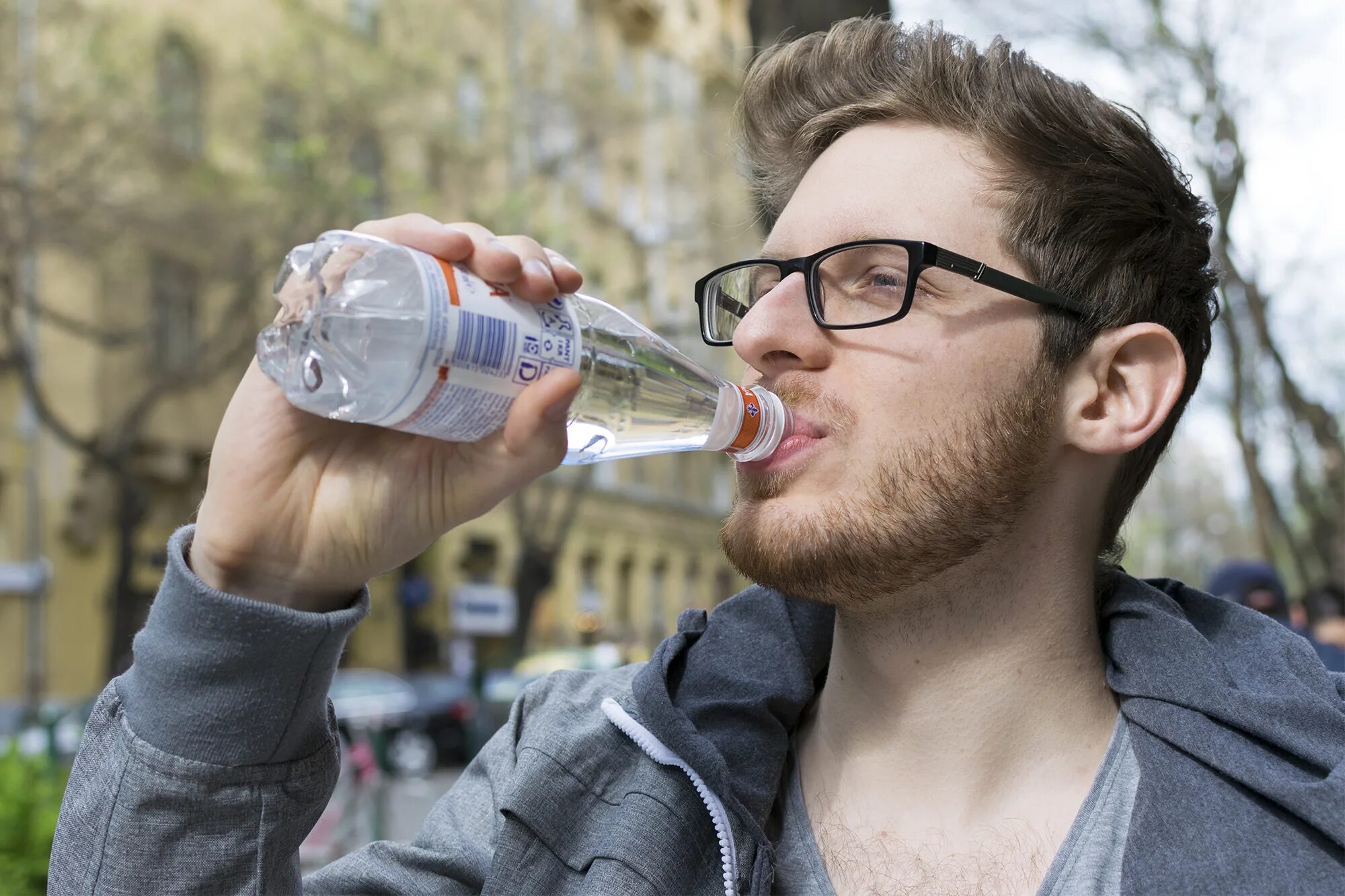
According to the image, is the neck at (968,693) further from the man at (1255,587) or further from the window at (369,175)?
the window at (369,175)

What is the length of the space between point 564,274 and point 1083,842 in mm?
1166

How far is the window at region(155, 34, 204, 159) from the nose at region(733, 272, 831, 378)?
18620mm

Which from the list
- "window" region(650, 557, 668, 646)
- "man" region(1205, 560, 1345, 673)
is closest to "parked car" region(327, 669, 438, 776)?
"man" region(1205, 560, 1345, 673)

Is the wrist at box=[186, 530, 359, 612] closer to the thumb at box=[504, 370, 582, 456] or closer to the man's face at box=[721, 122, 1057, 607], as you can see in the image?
the thumb at box=[504, 370, 582, 456]

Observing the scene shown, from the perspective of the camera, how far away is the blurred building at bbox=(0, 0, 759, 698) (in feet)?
55.2

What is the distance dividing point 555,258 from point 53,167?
641 inches

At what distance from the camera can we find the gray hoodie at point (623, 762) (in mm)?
1693

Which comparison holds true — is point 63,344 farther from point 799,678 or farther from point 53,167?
point 799,678

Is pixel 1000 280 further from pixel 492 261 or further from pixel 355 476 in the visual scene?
pixel 355 476

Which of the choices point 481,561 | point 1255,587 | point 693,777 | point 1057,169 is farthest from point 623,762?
point 481,561

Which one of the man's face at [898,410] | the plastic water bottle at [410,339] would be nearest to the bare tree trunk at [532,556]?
the man's face at [898,410]

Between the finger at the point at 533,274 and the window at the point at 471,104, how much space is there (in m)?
20.5

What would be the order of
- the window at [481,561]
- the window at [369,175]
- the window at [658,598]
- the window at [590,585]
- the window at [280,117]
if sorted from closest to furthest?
the window at [369,175] < the window at [280,117] < the window at [481,561] < the window at [590,585] < the window at [658,598]

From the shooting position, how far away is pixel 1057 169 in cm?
252
